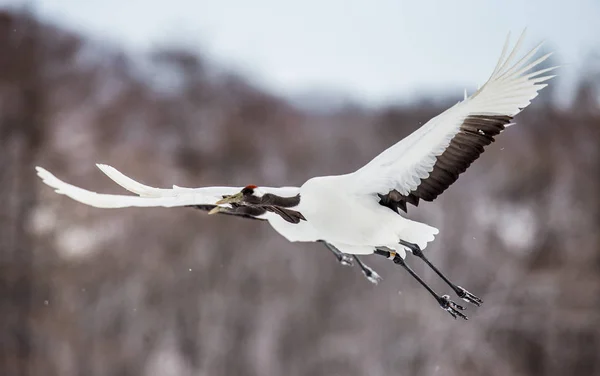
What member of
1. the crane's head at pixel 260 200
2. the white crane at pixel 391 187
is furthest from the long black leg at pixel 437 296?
the crane's head at pixel 260 200

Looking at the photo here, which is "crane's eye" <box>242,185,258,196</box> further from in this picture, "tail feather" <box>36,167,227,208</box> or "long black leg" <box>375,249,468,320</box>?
"long black leg" <box>375,249,468,320</box>

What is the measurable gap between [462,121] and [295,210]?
0.91 ft

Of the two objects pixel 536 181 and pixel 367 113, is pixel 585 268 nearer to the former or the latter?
pixel 536 181

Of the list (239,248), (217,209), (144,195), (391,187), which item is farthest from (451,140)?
(239,248)

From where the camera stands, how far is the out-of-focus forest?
4.68m

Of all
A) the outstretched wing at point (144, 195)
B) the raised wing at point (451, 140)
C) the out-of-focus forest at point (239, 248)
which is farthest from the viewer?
the out-of-focus forest at point (239, 248)

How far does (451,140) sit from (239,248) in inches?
168

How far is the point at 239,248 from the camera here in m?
5.33

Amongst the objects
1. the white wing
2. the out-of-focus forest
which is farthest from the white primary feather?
the out-of-focus forest

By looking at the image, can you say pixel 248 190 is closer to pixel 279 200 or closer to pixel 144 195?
pixel 279 200

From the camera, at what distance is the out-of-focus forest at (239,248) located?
4.68m

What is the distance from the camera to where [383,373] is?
4777 mm

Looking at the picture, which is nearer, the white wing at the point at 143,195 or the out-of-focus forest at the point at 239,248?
the white wing at the point at 143,195

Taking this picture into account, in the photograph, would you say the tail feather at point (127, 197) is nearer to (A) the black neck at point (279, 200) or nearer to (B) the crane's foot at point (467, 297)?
(A) the black neck at point (279, 200)
